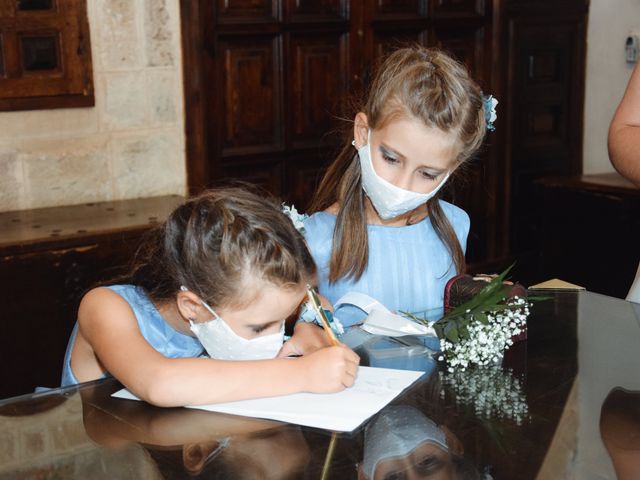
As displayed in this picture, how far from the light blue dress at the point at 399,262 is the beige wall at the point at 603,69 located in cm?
300

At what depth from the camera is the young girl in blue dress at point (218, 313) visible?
163 cm

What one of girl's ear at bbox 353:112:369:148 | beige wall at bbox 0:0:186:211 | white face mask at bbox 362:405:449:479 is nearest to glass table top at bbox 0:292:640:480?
white face mask at bbox 362:405:449:479

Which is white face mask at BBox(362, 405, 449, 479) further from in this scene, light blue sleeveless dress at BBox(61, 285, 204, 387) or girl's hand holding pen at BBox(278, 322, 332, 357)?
light blue sleeveless dress at BBox(61, 285, 204, 387)

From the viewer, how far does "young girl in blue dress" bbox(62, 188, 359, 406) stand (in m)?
1.63

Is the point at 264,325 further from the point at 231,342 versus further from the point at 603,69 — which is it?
the point at 603,69

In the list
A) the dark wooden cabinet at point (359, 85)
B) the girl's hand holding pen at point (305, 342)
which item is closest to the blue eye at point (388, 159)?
the girl's hand holding pen at point (305, 342)

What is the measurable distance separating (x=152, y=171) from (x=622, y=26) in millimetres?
2740

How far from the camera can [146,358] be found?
167cm

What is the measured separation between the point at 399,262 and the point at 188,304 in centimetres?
81

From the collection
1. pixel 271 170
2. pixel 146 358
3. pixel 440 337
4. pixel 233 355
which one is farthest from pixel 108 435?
pixel 271 170

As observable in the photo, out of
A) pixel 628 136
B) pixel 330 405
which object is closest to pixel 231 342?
pixel 330 405

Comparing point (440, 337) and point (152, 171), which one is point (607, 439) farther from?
point (152, 171)

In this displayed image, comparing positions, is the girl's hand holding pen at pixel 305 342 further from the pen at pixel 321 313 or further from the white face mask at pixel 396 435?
the white face mask at pixel 396 435

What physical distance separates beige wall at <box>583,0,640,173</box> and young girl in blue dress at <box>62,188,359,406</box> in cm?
374
